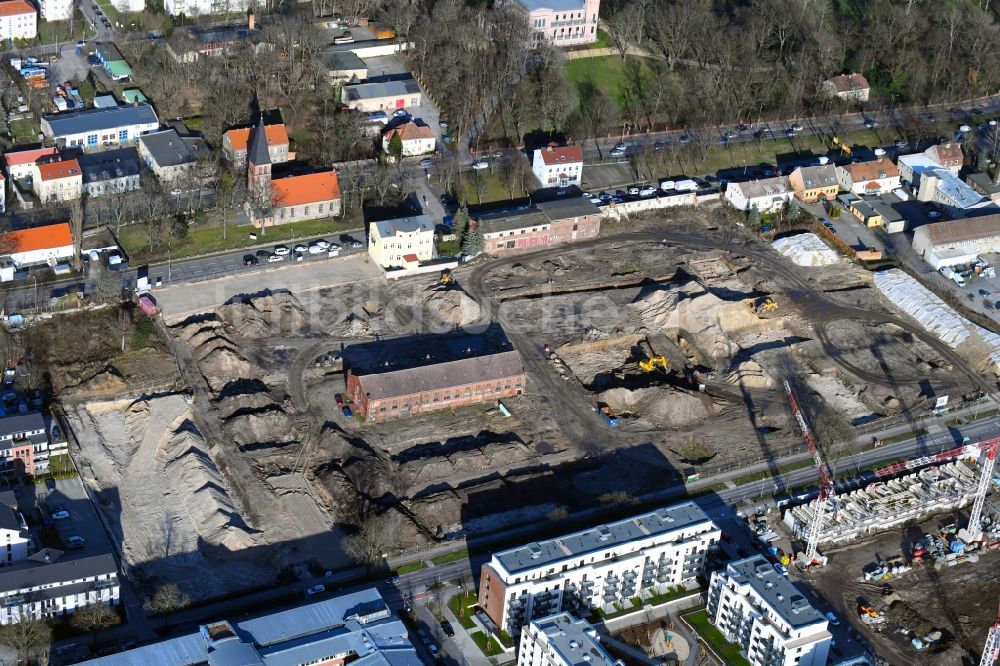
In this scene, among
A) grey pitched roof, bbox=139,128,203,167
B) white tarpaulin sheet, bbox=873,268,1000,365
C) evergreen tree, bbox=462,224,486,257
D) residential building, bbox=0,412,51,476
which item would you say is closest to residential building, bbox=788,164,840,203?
white tarpaulin sheet, bbox=873,268,1000,365

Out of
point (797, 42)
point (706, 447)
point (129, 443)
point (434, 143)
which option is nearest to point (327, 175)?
point (434, 143)

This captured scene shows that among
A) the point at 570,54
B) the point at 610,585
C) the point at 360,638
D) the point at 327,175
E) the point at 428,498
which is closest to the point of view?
the point at 360,638

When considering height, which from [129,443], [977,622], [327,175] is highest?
[327,175]

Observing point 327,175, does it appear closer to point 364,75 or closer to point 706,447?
point 364,75

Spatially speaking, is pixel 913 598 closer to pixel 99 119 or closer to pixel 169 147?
pixel 169 147

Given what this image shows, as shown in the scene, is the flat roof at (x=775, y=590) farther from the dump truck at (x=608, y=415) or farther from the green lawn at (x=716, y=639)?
the dump truck at (x=608, y=415)

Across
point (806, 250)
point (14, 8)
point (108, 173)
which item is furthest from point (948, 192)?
point (14, 8)

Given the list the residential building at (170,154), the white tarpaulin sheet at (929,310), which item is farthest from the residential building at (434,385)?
the white tarpaulin sheet at (929,310)

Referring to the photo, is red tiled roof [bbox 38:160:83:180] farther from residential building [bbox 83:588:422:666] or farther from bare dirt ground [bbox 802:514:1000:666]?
bare dirt ground [bbox 802:514:1000:666]
